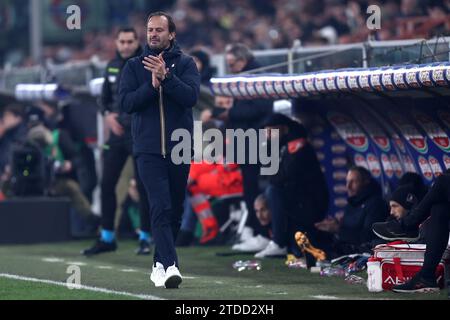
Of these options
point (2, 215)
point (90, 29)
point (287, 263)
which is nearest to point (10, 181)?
point (2, 215)

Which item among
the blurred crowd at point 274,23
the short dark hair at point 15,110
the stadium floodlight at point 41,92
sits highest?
the blurred crowd at point 274,23

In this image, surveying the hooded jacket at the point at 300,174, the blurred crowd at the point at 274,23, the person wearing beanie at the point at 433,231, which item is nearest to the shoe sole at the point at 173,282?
the person wearing beanie at the point at 433,231

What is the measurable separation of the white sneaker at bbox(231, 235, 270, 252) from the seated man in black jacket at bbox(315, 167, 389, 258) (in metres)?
1.68

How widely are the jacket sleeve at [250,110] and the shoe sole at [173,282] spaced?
14.9ft

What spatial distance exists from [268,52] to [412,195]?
503 centimetres

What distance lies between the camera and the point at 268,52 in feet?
59.2

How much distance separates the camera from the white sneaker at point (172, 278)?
12.3 metres

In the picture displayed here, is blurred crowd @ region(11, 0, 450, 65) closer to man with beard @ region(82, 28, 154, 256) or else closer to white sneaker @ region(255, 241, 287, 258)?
white sneaker @ region(255, 241, 287, 258)

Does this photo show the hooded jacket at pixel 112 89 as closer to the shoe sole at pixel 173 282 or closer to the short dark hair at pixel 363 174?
the short dark hair at pixel 363 174

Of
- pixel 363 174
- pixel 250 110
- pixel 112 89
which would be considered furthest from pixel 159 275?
pixel 250 110

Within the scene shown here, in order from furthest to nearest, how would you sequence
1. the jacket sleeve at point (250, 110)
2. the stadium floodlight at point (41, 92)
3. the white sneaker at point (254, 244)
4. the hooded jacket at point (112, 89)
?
the stadium floodlight at point (41, 92)
the jacket sleeve at point (250, 110)
the white sneaker at point (254, 244)
the hooded jacket at point (112, 89)

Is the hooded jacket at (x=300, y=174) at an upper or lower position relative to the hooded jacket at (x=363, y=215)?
upper

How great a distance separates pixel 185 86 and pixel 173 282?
148cm

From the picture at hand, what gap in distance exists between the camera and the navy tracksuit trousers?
12320mm
